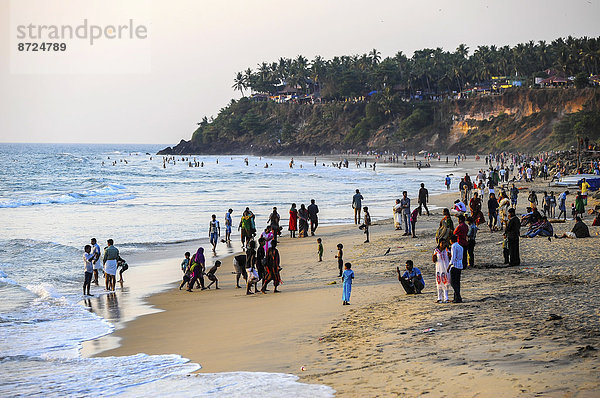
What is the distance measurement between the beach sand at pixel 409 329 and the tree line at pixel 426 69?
9812 centimetres

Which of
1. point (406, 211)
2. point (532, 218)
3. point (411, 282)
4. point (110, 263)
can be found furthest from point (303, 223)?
point (411, 282)

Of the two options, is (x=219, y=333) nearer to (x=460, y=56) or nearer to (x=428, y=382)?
(x=428, y=382)

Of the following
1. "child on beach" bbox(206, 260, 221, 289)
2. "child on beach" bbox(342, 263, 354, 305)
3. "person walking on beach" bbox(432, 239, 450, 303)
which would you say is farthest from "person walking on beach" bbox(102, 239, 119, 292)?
"person walking on beach" bbox(432, 239, 450, 303)

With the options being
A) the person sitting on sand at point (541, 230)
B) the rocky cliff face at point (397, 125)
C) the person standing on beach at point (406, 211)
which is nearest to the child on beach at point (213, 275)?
the person standing on beach at point (406, 211)

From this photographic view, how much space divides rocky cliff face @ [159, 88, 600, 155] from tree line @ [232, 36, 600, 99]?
21.4 feet

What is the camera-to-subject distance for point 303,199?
40406 mm

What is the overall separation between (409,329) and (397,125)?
412ft

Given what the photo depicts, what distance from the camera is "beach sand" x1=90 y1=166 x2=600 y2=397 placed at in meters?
6.98

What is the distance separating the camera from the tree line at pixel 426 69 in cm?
11144

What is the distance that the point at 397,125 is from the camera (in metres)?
132

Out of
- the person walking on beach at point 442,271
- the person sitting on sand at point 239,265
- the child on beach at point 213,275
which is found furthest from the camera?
the child on beach at point 213,275

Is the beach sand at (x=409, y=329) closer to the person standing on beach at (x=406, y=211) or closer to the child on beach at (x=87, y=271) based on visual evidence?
the child on beach at (x=87, y=271)

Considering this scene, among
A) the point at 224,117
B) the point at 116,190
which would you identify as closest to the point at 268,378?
the point at 116,190

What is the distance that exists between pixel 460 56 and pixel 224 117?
2539 inches
